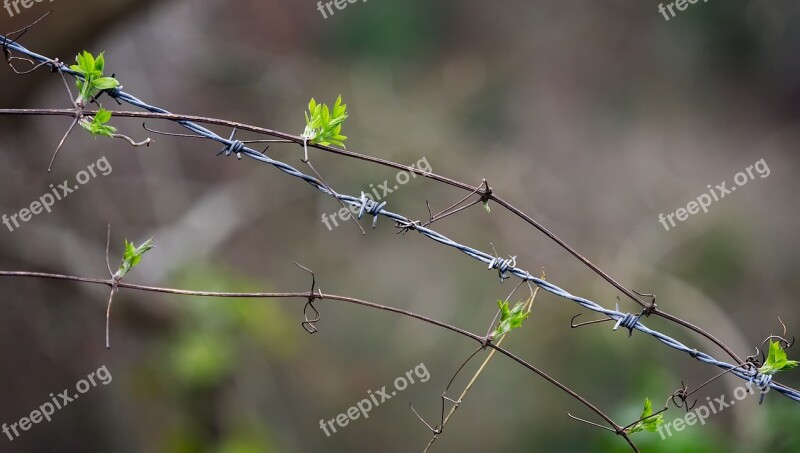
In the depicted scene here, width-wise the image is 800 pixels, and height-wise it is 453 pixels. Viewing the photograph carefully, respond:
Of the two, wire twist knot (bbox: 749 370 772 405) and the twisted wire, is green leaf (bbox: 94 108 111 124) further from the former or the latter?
wire twist knot (bbox: 749 370 772 405)

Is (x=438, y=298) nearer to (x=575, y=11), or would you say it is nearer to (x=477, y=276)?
(x=477, y=276)
